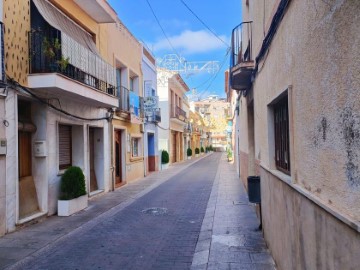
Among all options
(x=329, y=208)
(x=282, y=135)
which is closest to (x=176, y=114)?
(x=282, y=135)

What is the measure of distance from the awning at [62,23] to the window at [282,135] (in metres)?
6.12

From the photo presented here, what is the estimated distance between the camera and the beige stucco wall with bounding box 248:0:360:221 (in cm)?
210

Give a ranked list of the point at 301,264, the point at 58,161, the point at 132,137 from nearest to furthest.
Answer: the point at 301,264
the point at 58,161
the point at 132,137

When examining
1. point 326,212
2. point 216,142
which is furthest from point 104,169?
point 216,142

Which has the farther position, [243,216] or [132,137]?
[132,137]

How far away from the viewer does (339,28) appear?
2.26m

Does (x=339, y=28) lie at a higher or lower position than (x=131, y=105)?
lower

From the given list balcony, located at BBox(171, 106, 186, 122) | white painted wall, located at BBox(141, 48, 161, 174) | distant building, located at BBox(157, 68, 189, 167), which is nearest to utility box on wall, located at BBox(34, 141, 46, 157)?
white painted wall, located at BBox(141, 48, 161, 174)

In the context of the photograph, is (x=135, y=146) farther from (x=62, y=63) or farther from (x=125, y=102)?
(x=62, y=63)

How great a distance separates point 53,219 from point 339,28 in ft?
26.5

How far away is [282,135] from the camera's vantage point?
16.7ft

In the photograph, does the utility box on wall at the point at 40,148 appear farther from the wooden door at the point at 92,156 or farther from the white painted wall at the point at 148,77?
the white painted wall at the point at 148,77

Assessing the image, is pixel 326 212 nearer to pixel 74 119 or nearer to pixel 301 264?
pixel 301 264

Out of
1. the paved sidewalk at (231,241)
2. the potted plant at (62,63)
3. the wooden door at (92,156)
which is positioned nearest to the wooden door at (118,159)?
the wooden door at (92,156)
